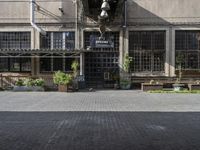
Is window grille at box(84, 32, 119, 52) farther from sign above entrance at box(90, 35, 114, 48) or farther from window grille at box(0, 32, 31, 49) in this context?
window grille at box(0, 32, 31, 49)

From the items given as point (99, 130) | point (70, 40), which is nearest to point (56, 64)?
point (70, 40)

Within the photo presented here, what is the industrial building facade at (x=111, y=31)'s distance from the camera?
3203 cm

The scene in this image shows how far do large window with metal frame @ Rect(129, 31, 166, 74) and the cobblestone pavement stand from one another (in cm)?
1349

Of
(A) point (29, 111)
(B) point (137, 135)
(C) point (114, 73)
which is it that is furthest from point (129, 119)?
(C) point (114, 73)

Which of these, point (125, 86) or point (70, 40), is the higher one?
point (70, 40)

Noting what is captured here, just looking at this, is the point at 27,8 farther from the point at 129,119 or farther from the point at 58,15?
the point at 129,119

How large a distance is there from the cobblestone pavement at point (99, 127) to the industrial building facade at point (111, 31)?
13.2m

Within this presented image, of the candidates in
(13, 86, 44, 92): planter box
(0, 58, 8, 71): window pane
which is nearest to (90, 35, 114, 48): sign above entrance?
(13, 86, 44, 92): planter box

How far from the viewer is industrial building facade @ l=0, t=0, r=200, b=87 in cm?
3203

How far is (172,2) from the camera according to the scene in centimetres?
3219

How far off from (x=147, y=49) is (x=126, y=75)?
2434 mm

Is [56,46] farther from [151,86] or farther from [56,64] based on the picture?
[151,86]

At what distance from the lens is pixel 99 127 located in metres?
12.5

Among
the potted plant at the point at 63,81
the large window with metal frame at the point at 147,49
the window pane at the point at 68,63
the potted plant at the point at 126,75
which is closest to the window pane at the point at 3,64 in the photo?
the window pane at the point at 68,63
